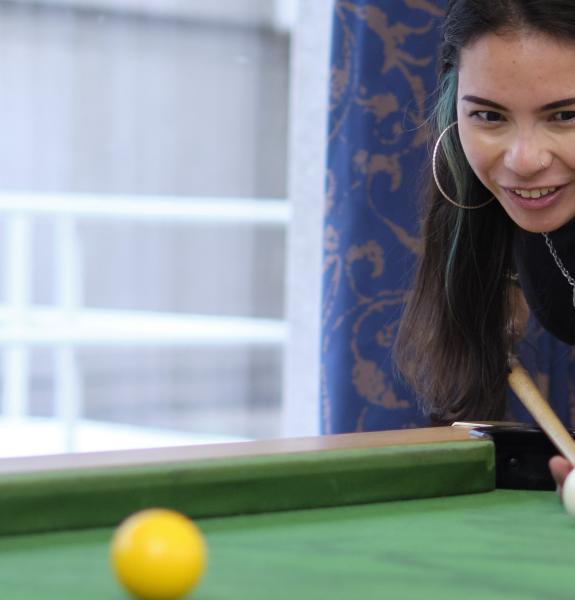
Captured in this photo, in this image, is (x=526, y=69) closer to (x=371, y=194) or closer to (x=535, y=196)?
(x=535, y=196)

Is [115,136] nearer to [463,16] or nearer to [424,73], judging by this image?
[424,73]

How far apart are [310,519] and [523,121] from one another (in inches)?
29.7

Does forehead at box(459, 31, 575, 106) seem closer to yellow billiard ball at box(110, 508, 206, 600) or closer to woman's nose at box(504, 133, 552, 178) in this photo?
woman's nose at box(504, 133, 552, 178)

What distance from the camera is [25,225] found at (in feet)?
12.7

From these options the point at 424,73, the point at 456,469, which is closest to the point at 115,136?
the point at 424,73

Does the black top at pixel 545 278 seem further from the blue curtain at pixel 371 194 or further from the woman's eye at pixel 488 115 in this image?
the blue curtain at pixel 371 194

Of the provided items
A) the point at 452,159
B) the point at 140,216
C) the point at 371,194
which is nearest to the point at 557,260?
the point at 452,159

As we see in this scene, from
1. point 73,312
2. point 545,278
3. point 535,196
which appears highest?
point 535,196

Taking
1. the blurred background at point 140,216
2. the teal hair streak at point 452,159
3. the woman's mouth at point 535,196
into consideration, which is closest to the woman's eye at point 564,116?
the woman's mouth at point 535,196

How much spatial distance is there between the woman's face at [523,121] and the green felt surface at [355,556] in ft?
1.96

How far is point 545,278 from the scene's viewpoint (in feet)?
6.84

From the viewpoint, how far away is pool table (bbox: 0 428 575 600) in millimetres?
1009

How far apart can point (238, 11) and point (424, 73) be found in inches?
67.4

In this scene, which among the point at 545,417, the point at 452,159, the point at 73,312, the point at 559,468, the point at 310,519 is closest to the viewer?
the point at 310,519
